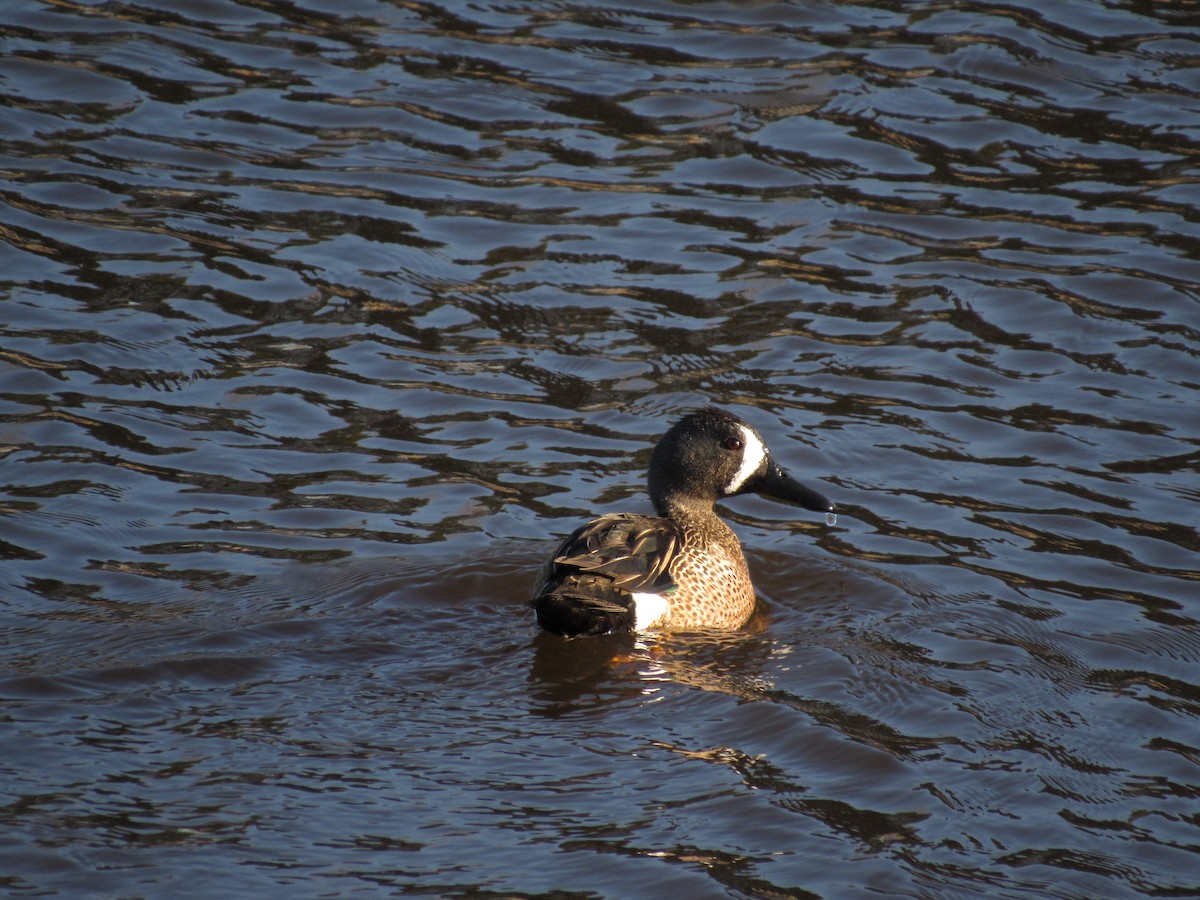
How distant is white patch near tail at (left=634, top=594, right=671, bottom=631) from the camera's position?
6.71 meters

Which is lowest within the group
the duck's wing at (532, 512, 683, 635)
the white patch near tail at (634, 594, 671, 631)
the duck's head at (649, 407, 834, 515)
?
the white patch near tail at (634, 594, 671, 631)

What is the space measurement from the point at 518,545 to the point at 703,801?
2.34 metres

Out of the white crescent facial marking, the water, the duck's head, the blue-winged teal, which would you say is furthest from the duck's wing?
the white crescent facial marking

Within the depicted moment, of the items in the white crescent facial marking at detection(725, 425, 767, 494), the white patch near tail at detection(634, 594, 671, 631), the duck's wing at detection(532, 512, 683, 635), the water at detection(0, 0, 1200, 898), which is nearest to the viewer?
the water at detection(0, 0, 1200, 898)

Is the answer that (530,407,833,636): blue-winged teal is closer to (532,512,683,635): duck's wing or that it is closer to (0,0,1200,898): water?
(532,512,683,635): duck's wing

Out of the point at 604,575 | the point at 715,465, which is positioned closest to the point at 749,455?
the point at 715,465

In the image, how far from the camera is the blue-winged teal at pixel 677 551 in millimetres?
6465

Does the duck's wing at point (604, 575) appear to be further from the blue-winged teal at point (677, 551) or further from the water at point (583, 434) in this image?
the water at point (583, 434)

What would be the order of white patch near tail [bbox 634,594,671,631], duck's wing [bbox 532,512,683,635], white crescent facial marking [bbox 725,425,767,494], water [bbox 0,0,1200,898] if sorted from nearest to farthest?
1. water [bbox 0,0,1200,898]
2. duck's wing [bbox 532,512,683,635]
3. white patch near tail [bbox 634,594,671,631]
4. white crescent facial marking [bbox 725,425,767,494]

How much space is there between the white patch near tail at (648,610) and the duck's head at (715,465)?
773 mm

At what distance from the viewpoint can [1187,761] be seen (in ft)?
18.1

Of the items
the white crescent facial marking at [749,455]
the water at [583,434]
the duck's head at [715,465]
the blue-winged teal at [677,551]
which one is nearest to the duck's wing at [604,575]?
the blue-winged teal at [677,551]

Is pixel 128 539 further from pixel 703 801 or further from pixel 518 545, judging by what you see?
pixel 703 801

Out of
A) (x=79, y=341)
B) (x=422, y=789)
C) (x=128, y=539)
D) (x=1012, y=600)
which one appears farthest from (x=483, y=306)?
(x=422, y=789)
